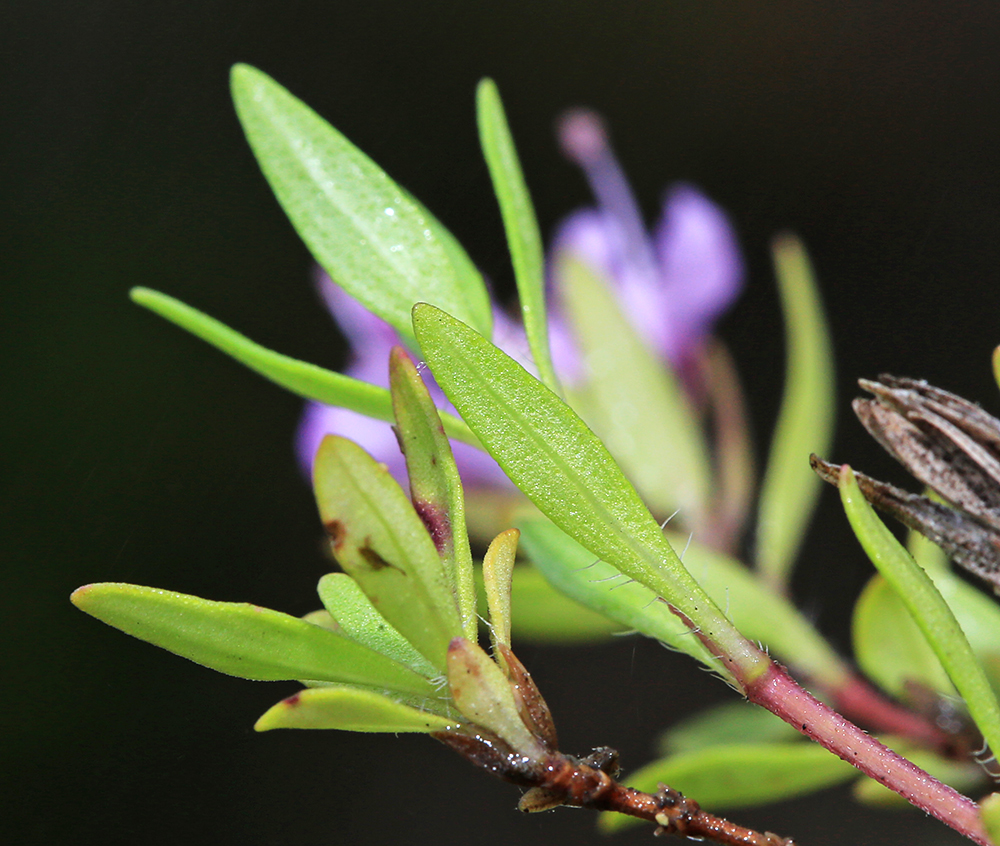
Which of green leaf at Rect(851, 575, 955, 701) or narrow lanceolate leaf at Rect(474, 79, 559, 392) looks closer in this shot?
narrow lanceolate leaf at Rect(474, 79, 559, 392)

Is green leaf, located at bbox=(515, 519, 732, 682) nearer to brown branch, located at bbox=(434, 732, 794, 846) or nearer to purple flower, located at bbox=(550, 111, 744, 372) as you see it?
brown branch, located at bbox=(434, 732, 794, 846)

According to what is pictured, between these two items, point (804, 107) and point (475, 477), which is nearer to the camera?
point (475, 477)

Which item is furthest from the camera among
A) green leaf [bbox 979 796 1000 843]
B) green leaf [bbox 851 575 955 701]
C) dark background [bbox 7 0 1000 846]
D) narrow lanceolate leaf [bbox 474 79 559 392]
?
dark background [bbox 7 0 1000 846]

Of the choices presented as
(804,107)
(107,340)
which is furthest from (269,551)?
(804,107)

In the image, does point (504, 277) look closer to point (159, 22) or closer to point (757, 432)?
point (757, 432)

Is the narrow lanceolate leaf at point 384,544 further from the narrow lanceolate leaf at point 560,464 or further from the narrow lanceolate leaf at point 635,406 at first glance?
the narrow lanceolate leaf at point 635,406

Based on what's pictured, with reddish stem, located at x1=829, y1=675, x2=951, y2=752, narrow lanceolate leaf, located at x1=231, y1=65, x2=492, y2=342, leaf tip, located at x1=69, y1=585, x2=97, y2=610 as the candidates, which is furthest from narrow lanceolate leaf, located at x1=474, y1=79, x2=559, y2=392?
reddish stem, located at x1=829, y1=675, x2=951, y2=752
